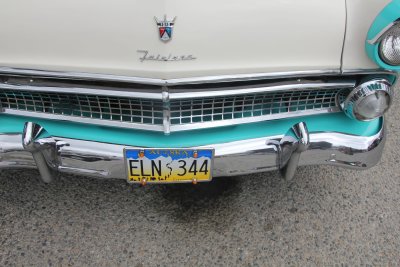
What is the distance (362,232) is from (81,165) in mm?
1549

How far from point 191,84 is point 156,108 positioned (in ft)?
0.63

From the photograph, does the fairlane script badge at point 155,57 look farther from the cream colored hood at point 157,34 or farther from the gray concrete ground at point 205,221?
the gray concrete ground at point 205,221

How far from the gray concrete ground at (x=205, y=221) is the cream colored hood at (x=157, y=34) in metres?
0.96

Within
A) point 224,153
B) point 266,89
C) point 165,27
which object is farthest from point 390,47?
point 165,27

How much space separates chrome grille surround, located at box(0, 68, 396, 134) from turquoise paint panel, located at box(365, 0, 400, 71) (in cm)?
14

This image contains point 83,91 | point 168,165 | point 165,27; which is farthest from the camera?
point 168,165

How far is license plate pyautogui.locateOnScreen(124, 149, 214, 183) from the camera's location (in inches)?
71.5

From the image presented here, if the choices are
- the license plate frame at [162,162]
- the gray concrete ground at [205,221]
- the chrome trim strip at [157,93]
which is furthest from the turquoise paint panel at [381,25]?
the gray concrete ground at [205,221]

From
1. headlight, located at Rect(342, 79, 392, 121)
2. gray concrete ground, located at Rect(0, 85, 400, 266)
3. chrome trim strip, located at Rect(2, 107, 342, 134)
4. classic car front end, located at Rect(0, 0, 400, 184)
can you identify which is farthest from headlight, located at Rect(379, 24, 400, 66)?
gray concrete ground, located at Rect(0, 85, 400, 266)

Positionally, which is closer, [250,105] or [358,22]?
[358,22]

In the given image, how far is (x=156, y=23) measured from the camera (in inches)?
64.5

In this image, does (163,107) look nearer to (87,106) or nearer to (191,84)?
(191,84)

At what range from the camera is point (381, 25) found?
1.75 metres

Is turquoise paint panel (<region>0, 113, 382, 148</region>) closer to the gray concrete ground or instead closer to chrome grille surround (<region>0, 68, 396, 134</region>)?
chrome grille surround (<region>0, 68, 396, 134</region>)
